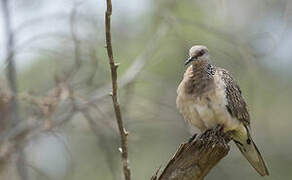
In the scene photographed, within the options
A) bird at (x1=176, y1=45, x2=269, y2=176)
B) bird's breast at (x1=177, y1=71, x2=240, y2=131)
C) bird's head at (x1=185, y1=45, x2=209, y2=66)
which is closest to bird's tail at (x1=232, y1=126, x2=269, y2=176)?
bird at (x1=176, y1=45, x2=269, y2=176)

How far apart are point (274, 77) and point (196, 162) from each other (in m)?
7.00

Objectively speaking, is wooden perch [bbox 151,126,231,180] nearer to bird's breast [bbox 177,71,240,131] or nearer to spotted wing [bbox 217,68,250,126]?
bird's breast [bbox 177,71,240,131]

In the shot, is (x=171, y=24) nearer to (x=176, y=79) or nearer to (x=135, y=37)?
(x=135, y=37)

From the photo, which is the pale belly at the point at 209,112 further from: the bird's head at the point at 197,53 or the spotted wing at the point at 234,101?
the bird's head at the point at 197,53

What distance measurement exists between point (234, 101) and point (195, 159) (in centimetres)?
126

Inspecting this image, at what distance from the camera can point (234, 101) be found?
16.9 feet

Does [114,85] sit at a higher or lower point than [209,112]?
higher

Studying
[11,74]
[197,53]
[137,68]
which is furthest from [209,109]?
[11,74]

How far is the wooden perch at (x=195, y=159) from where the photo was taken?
12.9 ft

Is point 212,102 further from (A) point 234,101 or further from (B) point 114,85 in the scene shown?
(B) point 114,85

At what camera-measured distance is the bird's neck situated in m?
5.11

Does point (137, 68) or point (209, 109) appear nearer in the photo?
point (209, 109)

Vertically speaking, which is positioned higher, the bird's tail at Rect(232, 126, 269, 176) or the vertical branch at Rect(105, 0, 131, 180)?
the vertical branch at Rect(105, 0, 131, 180)

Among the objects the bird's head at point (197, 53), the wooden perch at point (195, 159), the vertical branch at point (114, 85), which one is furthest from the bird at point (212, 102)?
the vertical branch at point (114, 85)
